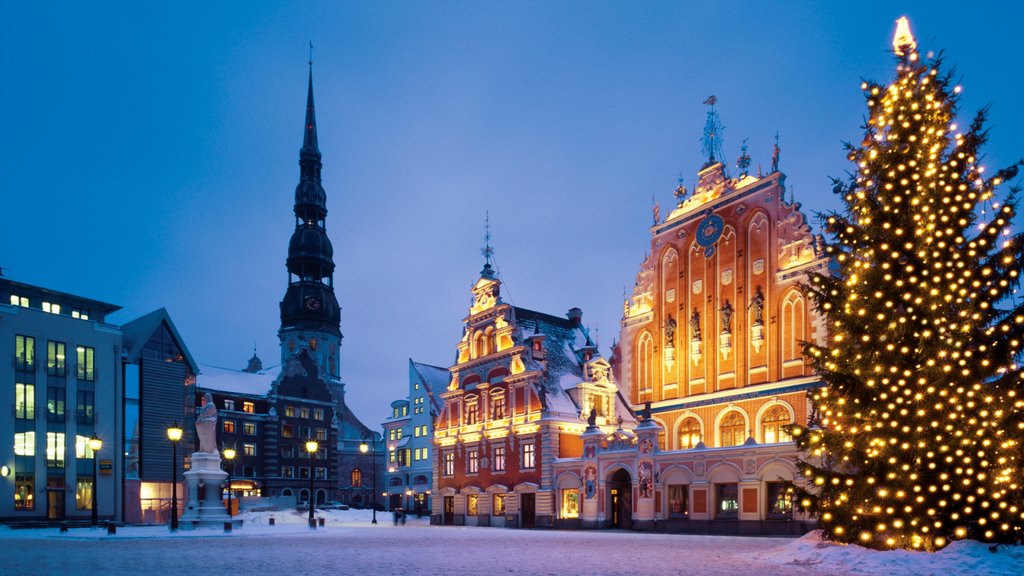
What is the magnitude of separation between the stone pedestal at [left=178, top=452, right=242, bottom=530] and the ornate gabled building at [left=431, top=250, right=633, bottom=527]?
55.8 feet

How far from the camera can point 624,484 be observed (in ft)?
140

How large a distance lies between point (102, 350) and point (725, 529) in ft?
129

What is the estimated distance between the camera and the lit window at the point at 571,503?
4422cm

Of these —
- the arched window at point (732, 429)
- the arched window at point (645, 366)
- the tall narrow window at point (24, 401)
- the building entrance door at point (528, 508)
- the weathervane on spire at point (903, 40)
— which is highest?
the weathervane on spire at point (903, 40)

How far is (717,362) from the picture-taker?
1652 inches

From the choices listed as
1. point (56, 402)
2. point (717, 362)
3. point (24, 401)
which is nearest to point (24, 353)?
point (24, 401)

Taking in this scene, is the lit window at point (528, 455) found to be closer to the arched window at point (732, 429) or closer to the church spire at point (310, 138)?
the arched window at point (732, 429)

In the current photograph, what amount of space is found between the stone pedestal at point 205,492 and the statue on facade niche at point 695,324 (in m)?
24.5

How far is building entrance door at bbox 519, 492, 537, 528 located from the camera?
47.2 m

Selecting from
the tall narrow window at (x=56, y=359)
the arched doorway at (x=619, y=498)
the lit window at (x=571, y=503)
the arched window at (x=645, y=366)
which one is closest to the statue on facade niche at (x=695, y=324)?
the arched window at (x=645, y=366)

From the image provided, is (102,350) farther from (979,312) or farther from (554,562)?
(979,312)

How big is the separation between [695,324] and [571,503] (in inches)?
464

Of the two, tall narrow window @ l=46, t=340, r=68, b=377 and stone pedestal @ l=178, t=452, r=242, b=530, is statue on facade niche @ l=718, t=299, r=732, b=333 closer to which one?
stone pedestal @ l=178, t=452, r=242, b=530

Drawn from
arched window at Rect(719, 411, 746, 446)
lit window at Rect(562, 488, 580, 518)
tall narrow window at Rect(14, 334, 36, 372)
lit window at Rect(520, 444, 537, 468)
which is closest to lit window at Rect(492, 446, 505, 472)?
lit window at Rect(520, 444, 537, 468)
